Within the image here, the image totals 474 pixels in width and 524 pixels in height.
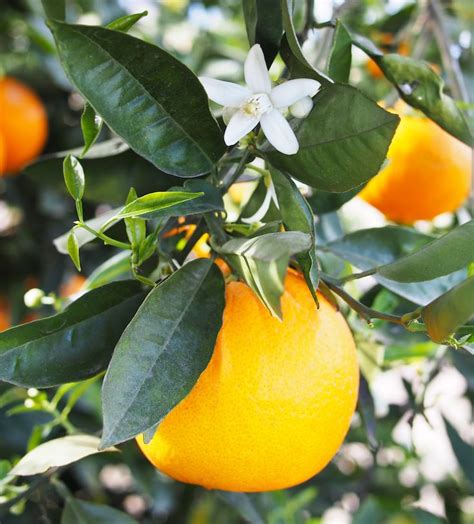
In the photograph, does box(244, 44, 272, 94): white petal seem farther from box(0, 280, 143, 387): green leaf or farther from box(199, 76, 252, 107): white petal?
box(0, 280, 143, 387): green leaf

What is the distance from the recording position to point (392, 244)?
0.78 metres

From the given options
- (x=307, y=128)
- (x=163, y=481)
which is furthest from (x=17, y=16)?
(x=307, y=128)

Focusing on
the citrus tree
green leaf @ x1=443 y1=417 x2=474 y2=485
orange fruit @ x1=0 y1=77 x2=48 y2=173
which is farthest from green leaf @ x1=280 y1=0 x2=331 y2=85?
orange fruit @ x1=0 y1=77 x2=48 y2=173

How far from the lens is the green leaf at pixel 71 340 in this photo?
0.57 metres

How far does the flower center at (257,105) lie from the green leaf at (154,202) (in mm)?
75

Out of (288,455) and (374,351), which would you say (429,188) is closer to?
(374,351)

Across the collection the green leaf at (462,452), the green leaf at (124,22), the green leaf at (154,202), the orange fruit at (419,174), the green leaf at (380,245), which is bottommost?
the green leaf at (462,452)

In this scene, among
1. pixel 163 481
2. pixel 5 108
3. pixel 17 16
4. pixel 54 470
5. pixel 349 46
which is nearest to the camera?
pixel 349 46

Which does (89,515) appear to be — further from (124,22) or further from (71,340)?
(124,22)

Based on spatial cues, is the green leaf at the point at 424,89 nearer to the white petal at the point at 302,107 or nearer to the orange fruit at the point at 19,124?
the white petal at the point at 302,107

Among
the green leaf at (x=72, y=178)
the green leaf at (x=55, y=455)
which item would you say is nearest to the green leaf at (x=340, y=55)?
the green leaf at (x=72, y=178)

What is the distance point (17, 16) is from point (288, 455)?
129 centimetres

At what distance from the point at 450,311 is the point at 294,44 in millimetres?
212

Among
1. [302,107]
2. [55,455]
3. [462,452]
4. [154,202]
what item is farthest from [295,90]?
[462,452]
